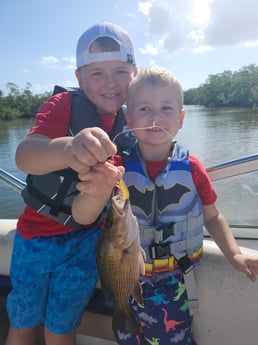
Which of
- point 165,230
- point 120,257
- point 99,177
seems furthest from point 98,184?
point 165,230

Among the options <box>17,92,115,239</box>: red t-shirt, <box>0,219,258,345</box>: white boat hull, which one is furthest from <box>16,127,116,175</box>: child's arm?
<box>0,219,258,345</box>: white boat hull

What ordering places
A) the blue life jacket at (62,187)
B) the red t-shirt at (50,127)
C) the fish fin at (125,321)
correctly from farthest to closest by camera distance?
the blue life jacket at (62,187) → the red t-shirt at (50,127) → the fish fin at (125,321)

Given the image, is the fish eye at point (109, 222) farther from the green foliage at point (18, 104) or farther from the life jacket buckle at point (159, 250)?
the green foliage at point (18, 104)

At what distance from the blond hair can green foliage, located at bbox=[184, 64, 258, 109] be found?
54.7m

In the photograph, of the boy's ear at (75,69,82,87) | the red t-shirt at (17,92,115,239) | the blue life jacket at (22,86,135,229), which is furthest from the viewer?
the boy's ear at (75,69,82,87)

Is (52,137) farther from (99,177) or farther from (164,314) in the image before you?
(164,314)

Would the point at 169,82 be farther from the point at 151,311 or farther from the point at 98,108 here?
the point at 151,311

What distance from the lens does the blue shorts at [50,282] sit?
6.97 ft

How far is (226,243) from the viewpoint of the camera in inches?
82.5

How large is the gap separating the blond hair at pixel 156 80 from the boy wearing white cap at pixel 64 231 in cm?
17

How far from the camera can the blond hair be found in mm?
1974

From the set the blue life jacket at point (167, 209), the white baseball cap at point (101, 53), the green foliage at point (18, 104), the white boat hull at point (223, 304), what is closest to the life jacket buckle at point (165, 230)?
the blue life jacket at point (167, 209)

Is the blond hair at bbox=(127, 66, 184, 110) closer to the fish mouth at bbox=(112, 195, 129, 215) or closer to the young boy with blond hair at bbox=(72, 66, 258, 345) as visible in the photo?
the young boy with blond hair at bbox=(72, 66, 258, 345)

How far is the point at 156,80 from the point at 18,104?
88.1 meters
